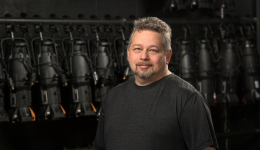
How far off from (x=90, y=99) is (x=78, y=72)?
0.93 ft

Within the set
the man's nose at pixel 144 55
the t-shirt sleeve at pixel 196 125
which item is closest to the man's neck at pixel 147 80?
the man's nose at pixel 144 55

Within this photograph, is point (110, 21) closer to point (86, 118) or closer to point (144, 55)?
point (86, 118)

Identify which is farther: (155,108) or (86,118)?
(86,118)

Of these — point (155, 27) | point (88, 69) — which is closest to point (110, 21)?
point (88, 69)

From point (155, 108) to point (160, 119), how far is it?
62 mm

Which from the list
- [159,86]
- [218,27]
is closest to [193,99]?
[159,86]

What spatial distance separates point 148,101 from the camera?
1.73m

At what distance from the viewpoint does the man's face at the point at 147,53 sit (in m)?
1.70

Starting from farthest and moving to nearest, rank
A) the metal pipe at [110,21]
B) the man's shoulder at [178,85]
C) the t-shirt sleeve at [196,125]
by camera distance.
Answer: the metal pipe at [110,21] < the man's shoulder at [178,85] < the t-shirt sleeve at [196,125]

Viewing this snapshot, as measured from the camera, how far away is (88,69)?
10.9ft

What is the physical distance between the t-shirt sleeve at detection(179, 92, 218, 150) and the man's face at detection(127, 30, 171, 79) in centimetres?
23

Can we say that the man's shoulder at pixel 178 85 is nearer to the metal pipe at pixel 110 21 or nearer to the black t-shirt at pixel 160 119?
the black t-shirt at pixel 160 119

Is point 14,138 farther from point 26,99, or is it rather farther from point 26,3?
point 26,3

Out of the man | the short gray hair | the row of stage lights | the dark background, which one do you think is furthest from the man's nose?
the dark background
